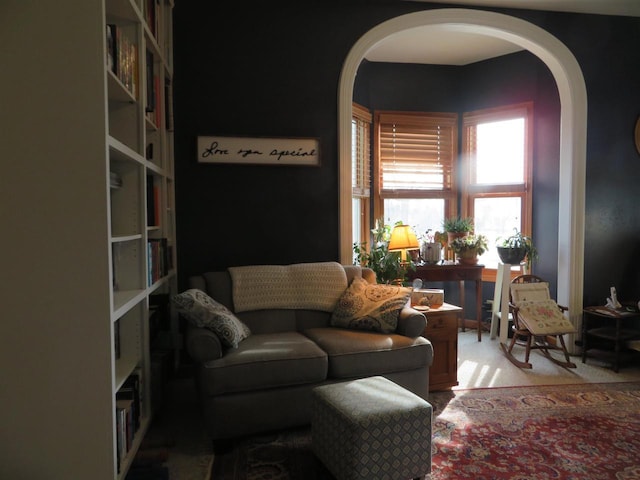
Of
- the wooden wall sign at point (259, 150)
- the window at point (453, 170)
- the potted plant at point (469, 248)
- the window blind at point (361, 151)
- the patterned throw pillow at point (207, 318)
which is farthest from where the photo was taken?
the window at point (453, 170)

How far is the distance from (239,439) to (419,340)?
51.8 inches

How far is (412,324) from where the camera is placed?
326 cm

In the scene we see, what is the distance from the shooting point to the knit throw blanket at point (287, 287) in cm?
348

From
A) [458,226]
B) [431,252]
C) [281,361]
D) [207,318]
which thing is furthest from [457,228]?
[207,318]

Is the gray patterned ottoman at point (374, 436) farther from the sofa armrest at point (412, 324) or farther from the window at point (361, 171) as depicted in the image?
the window at point (361, 171)

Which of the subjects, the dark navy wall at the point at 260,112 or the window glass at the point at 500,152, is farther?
the window glass at the point at 500,152

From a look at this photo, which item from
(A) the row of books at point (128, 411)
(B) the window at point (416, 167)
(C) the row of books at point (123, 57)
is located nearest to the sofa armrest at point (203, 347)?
(A) the row of books at point (128, 411)

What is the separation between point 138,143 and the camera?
267 cm

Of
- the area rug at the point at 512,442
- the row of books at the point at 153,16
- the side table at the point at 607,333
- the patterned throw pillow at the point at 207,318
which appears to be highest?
the row of books at the point at 153,16

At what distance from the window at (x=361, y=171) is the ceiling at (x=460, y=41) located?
719mm

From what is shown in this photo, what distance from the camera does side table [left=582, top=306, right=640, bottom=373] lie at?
4074mm

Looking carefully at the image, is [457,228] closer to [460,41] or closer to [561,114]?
[561,114]

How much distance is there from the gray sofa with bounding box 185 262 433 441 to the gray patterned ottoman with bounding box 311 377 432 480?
1.42 ft

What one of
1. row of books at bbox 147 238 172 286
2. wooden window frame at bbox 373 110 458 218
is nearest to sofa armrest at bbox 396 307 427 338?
row of books at bbox 147 238 172 286
